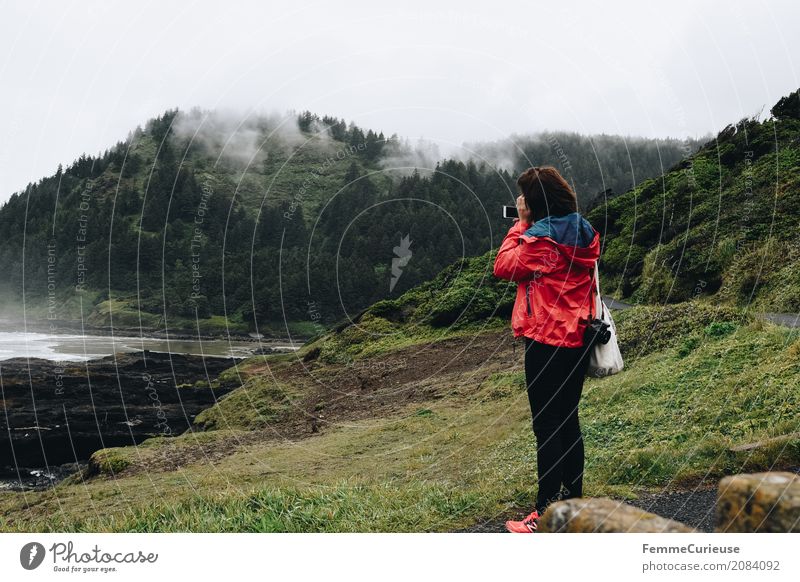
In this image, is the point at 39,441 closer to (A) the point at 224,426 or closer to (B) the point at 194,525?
(A) the point at 224,426

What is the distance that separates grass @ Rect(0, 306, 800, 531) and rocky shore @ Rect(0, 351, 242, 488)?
5.09 m

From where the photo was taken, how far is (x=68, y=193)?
4572 inches

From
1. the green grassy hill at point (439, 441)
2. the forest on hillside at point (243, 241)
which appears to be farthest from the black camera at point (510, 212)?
the forest on hillside at point (243, 241)

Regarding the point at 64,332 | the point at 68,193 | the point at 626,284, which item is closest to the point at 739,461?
the point at 626,284

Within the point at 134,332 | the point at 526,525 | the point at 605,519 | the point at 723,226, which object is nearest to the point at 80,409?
the point at 723,226

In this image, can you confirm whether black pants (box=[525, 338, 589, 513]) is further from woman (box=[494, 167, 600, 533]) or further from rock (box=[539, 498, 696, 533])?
rock (box=[539, 498, 696, 533])

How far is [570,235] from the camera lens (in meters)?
4.21

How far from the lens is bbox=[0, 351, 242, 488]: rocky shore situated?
58.3ft

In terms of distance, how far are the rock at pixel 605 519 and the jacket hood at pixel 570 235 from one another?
163cm

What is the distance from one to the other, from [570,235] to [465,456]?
17.2ft

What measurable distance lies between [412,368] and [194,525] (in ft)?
45.2

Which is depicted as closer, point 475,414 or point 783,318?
point 783,318

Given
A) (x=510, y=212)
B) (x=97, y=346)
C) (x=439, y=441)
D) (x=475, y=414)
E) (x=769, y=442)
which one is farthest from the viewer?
(x=97, y=346)

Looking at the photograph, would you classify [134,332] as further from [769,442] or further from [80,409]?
[769,442]
